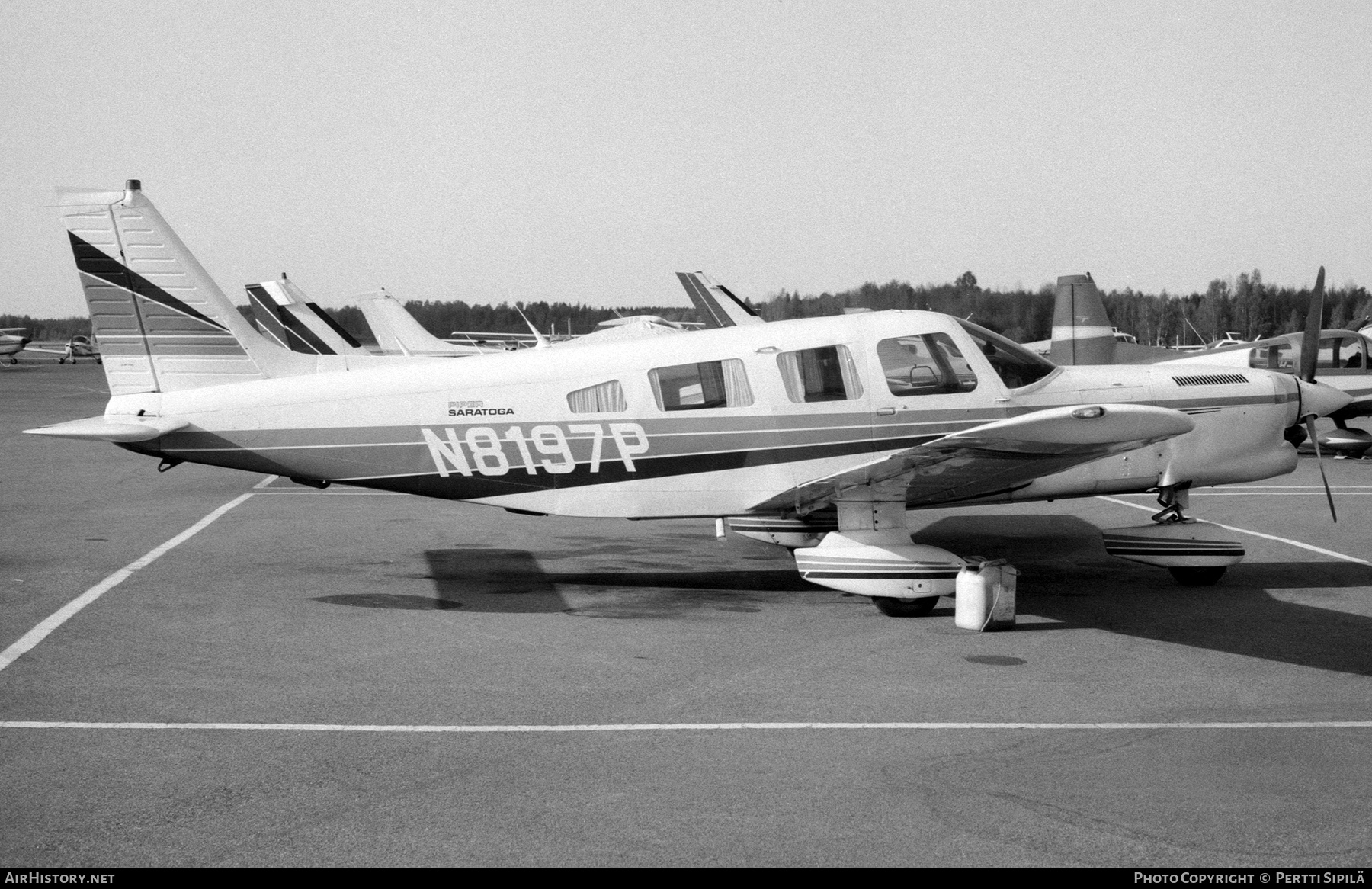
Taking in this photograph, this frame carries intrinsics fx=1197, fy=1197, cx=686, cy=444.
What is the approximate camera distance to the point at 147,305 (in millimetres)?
10094

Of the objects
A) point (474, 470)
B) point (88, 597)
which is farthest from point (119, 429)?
point (474, 470)

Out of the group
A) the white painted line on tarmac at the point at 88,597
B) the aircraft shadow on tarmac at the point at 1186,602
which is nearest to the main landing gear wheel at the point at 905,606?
the aircraft shadow on tarmac at the point at 1186,602

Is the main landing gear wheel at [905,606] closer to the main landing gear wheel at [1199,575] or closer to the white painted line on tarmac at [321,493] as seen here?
the main landing gear wheel at [1199,575]

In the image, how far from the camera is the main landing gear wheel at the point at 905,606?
30.4 feet

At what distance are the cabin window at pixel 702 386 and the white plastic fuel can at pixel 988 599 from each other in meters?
2.34

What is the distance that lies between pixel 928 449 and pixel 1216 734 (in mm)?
2657

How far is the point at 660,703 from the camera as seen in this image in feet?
22.7

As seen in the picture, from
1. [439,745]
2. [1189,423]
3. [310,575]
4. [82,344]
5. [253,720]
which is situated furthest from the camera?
[82,344]

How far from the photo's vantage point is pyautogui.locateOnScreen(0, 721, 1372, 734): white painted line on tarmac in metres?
6.35

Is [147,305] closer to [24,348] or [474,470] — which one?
[474,470]

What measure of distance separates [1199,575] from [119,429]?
9213 millimetres
